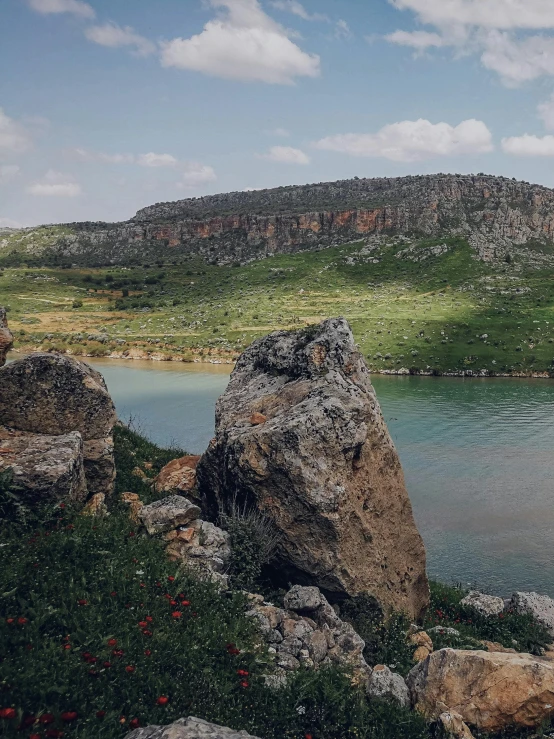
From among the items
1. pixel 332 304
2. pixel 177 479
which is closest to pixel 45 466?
pixel 177 479

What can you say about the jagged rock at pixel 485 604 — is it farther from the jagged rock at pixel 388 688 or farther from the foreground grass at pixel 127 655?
the foreground grass at pixel 127 655

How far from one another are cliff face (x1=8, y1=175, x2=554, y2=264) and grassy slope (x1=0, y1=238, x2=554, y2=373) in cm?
2110

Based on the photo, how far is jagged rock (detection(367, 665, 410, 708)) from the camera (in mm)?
9211

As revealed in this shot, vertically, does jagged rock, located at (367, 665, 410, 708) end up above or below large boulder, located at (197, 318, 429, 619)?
below

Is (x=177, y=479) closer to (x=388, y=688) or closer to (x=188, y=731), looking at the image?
(x=388, y=688)

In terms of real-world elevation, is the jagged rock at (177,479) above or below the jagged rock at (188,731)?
→ below

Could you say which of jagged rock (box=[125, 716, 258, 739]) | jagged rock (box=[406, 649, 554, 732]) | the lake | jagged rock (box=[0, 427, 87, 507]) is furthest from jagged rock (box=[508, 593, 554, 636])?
jagged rock (box=[0, 427, 87, 507])

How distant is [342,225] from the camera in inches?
6329

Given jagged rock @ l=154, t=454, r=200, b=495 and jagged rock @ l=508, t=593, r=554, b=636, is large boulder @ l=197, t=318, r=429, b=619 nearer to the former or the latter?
jagged rock @ l=154, t=454, r=200, b=495

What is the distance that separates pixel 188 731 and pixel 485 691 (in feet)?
18.7

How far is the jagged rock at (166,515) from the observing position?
1202 cm

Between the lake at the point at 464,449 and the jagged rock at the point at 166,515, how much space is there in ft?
38.5

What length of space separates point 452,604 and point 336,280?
104 metres

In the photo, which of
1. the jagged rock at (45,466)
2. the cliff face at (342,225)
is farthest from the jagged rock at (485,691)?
the cliff face at (342,225)
